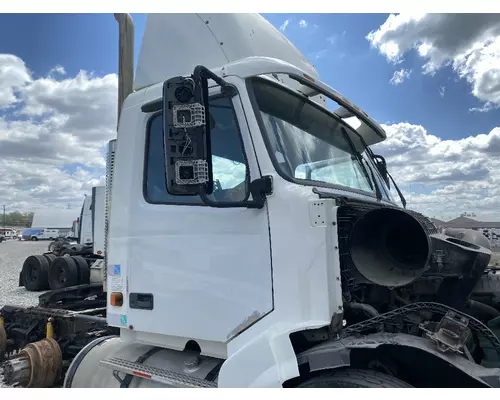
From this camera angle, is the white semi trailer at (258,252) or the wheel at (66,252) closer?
the white semi trailer at (258,252)

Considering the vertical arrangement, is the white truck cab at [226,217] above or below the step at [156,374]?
above

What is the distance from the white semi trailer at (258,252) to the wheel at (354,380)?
0.03ft

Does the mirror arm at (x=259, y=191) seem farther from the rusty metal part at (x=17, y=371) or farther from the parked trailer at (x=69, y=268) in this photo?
the parked trailer at (x=69, y=268)

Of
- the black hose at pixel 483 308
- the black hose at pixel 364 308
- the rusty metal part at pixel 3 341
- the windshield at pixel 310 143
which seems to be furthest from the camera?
the rusty metal part at pixel 3 341

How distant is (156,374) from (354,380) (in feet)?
4.60

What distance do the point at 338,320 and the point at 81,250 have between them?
47.4 feet

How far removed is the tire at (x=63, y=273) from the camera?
12.1 meters

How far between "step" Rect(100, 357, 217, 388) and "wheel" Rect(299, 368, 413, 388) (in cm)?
70

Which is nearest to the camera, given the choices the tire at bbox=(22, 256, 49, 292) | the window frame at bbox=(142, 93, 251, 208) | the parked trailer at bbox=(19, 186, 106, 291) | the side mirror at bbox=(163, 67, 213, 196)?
the side mirror at bbox=(163, 67, 213, 196)

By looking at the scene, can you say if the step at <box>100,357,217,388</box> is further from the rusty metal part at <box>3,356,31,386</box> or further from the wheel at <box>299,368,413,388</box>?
the rusty metal part at <box>3,356,31,386</box>

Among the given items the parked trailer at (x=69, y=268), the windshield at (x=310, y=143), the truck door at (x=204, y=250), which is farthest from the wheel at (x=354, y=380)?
the parked trailer at (x=69, y=268)

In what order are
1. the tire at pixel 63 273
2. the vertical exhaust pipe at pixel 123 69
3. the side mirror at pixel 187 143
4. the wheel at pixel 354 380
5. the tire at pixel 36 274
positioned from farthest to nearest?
1. the tire at pixel 36 274
2. the tire at pixel 63 273
3. the vertical exhaust pipe at pixel 123 69
4. the side mirror at pixel 187 143
5. the wheel at pixel 354 380

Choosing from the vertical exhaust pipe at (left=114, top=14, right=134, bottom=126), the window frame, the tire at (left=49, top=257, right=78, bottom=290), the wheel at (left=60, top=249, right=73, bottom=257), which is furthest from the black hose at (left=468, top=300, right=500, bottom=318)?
the wheel at (left=60, top=249, right=73, bottom=257)

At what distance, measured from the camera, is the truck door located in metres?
2.71
